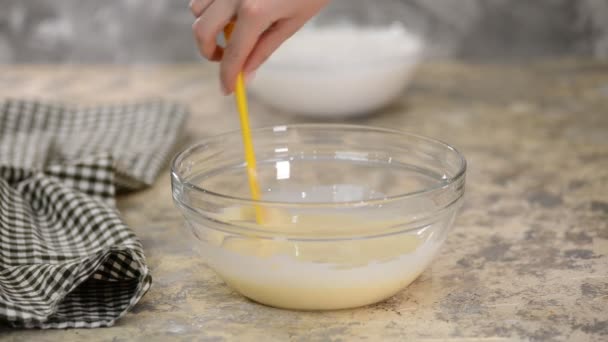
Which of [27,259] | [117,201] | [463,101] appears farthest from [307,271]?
[463,101]

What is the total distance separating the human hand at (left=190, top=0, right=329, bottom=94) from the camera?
36.8 inches

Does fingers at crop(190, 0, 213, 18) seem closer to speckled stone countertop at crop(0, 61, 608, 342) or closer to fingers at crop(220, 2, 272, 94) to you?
fingers at crop(220, 2, 272, 94)

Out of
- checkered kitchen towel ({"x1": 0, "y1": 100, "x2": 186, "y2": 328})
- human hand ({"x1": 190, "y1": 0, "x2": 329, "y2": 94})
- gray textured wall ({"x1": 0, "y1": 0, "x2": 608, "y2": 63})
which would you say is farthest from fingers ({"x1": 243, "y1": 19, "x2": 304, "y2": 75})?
gray textured wall ({"x1": 0, "y1": 0, "x2": 608, "y2": 63})

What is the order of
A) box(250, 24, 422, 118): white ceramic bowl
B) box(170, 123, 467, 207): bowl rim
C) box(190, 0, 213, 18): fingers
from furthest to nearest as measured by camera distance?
box(250, 24, 422, 118): white ceramic bowl < box(190, 0, 213, 18): fingers < box(170, 123, 467, 207): bowl rim

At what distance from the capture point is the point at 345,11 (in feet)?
7.79

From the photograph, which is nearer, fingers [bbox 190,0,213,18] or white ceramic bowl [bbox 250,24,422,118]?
fingers [bbox 190,0,213,18]

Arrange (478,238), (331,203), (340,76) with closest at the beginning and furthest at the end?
(331,203)
(478,238)
(340,76)

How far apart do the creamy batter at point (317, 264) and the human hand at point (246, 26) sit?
196mm

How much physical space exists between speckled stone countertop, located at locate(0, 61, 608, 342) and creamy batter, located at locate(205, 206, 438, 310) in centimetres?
3

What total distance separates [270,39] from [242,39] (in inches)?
2.4

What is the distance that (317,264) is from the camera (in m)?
0.88

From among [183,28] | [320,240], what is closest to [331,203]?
[320,240]

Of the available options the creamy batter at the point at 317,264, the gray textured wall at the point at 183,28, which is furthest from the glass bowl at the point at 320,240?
the gray textured wall at the point at 183,28

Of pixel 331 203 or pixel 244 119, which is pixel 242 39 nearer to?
pixel 244 119
